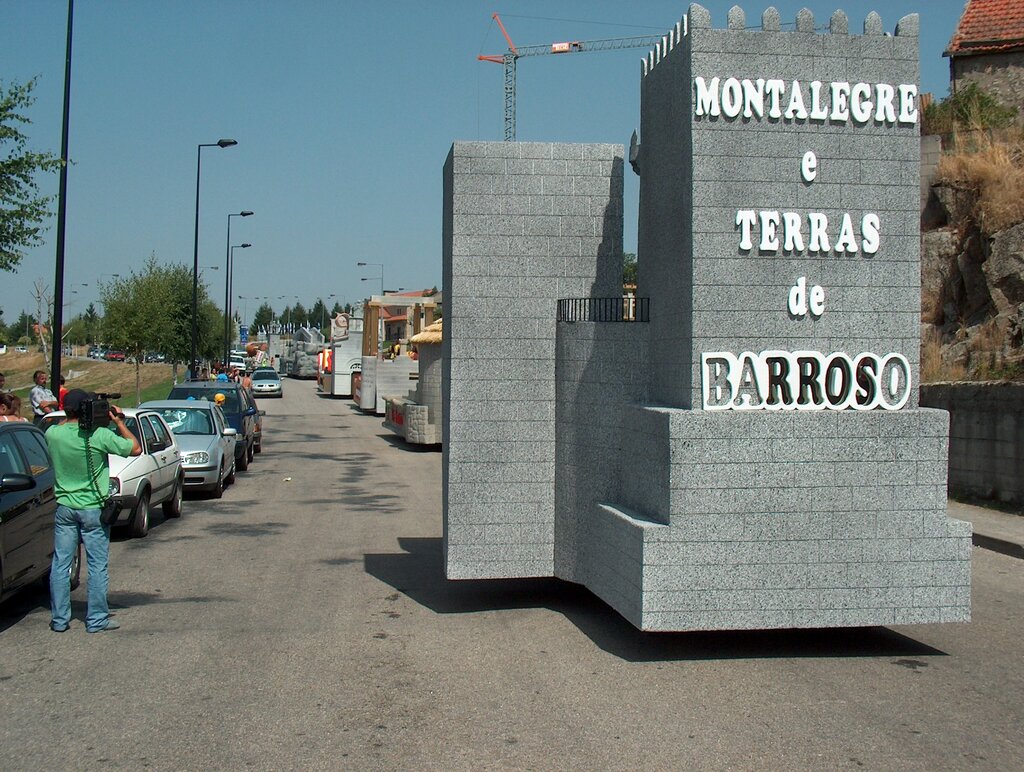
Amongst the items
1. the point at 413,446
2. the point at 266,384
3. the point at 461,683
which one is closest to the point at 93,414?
the point at 461,683

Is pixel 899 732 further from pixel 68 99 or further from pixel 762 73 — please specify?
pixel 68 99

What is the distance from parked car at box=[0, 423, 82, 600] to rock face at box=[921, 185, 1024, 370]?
13.9 m

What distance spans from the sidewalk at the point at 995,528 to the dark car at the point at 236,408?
1376 cm

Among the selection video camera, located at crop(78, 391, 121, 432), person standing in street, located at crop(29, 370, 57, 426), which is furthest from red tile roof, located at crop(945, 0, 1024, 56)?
video camera, located at crop(78, 391, 121, 432)

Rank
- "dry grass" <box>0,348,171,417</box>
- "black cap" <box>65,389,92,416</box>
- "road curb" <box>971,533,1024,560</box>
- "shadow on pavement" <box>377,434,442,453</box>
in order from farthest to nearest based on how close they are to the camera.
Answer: "dry grass" <box>0,348,171,417</box> < "shadow on pavement" <box>377,434,442,453</box> < "road curb" <box>971,533,1024,560</box> < "black cap" <box>65,389,92,416</box>

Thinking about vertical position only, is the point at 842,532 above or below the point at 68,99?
below

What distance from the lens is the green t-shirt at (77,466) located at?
817cm

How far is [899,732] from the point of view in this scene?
578cm

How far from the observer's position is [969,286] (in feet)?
65.1

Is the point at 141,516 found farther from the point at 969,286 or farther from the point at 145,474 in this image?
the point at 969,286

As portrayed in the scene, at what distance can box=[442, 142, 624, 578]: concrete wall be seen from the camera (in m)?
8.81

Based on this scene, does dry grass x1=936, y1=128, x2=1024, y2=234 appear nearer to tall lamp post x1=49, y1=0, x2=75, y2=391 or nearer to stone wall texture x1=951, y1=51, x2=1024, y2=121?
stone wall texture x1=951, y1=51, x2=1024, y2=121

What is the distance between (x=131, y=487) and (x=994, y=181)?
1654 cm

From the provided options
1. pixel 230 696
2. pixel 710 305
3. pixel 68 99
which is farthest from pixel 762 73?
pixel 68 99
